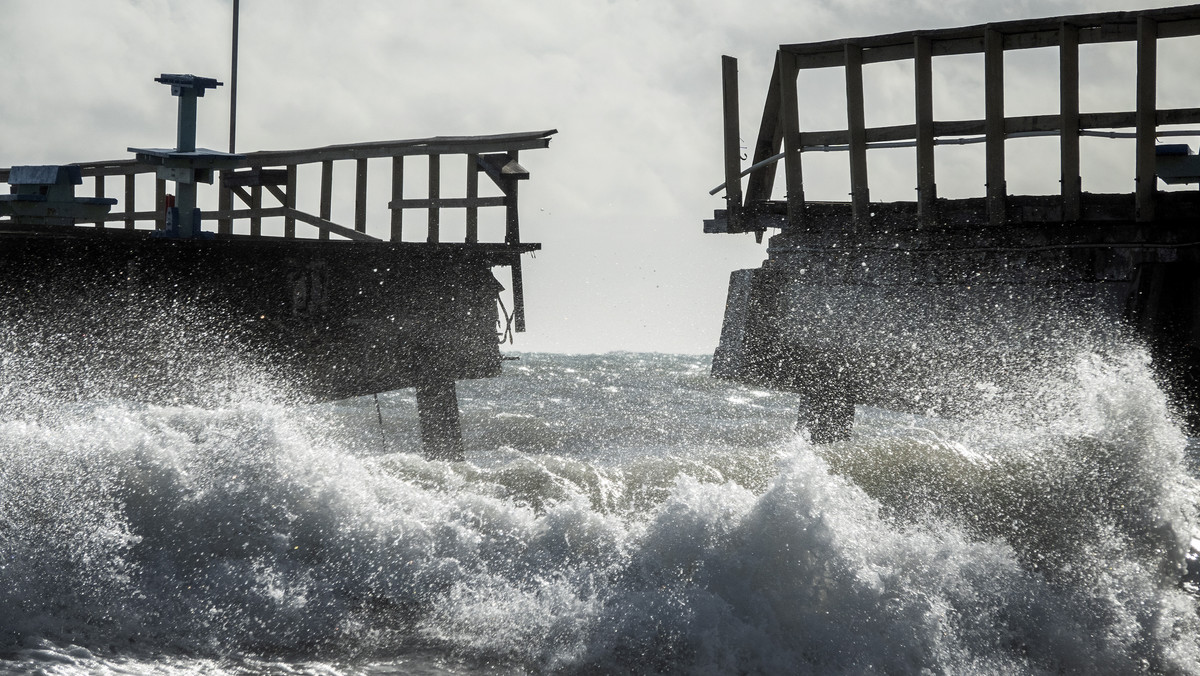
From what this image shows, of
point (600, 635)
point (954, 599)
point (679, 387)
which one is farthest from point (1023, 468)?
point (679, 387)

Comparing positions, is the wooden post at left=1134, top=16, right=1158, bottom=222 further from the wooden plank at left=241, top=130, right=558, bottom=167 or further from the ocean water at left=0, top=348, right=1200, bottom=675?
the wooden plank at left=241, top=130, right=558, bottom=167

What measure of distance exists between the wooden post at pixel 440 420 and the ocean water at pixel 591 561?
4500 millimetres

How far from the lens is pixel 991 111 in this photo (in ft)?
28.4

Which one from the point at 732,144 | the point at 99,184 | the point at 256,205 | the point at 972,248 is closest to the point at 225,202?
the point at 256,205

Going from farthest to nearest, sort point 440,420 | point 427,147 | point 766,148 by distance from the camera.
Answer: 1. point 440,420
2. point 427,147
3. point 766,148

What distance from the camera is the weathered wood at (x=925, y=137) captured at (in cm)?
884

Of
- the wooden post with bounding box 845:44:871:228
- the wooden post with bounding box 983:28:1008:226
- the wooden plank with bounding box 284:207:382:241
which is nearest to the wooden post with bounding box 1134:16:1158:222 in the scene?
the wooden post with bounding box 983:28:1008:226

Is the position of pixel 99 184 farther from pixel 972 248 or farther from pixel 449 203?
pixel 972 248

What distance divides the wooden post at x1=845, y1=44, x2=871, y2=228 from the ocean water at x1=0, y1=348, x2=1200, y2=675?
208cm

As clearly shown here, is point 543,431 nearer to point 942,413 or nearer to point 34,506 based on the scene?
point 942,413

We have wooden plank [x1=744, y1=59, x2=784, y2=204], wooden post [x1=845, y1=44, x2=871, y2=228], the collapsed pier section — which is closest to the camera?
the collapsed pier section

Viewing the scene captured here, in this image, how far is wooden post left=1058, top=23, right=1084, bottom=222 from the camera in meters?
8.41

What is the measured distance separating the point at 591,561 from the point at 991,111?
5071mm

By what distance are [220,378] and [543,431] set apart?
412 inches
